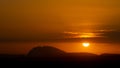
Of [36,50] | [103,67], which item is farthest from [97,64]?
[36,50]

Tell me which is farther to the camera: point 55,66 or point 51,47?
point 51,47

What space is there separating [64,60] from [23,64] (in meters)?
2.19

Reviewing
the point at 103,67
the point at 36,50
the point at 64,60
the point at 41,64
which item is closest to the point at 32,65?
the point at 41,64

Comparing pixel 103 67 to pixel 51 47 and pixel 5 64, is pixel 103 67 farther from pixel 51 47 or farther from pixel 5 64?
pixel 51 47

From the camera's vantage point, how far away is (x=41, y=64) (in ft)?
70.6

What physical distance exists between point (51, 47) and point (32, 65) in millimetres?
20087

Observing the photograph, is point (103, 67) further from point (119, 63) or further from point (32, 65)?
point (32, 65)

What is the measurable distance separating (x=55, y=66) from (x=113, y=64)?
9.24 feet

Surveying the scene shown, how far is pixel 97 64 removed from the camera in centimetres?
2195

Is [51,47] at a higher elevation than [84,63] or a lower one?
higher

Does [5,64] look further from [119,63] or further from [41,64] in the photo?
[119,63]

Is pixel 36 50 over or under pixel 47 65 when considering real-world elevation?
over

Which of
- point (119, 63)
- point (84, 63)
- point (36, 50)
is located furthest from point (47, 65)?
point (36, 50)

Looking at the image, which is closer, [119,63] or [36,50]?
[119,63]
